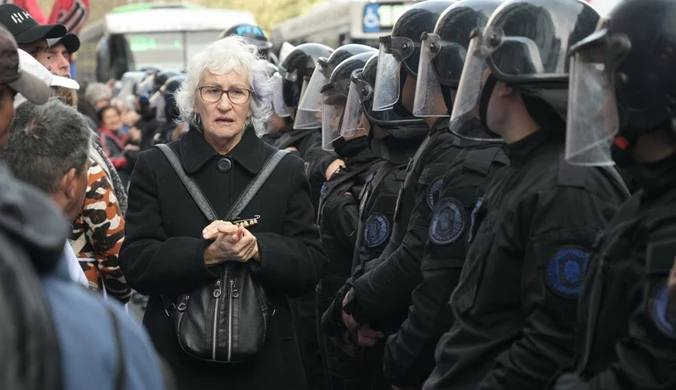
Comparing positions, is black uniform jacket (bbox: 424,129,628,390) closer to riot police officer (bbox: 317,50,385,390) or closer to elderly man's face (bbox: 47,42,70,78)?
riot police officer (bbox: 317,50,385,390)

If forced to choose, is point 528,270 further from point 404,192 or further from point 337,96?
point 337,96

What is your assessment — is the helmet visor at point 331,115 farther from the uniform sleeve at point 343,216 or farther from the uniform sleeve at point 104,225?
the uniform sleeve at point 104,225

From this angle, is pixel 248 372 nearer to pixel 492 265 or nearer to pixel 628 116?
pixel 492 265

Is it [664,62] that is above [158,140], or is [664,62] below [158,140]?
above

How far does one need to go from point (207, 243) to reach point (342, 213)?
1660 mm

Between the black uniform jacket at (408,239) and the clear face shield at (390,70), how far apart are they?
585 mm

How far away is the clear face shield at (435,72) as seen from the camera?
4797 millimetres

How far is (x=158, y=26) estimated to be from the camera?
2989 cm

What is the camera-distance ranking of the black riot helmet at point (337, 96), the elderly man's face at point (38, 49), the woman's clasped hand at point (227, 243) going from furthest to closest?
the black riot helmet at point (337, 96), the elderly man's face at point (38, 49), the woman's clasped hand at point (227, 243)

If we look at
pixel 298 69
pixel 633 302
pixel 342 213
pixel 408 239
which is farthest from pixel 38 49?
pixel 633 302

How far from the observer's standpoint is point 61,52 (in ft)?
22.9

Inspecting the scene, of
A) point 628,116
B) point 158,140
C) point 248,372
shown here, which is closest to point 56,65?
point 248,372

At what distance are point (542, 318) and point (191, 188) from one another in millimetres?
1961

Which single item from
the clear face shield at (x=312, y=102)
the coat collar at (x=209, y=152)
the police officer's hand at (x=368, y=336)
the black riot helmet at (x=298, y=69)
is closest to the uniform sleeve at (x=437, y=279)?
the police officer's hand at (x=368, y=336)
